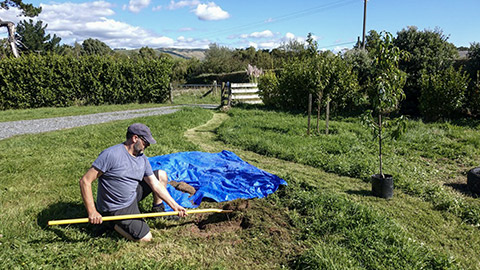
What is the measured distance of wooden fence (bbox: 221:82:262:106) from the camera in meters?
16.4

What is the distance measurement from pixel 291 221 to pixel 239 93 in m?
13.7

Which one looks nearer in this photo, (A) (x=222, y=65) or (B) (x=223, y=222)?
(B) (x=223, y=222)

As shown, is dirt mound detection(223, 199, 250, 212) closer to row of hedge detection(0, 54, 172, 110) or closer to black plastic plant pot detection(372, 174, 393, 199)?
black plastic plant pot detection(372, 174, 393, 199)

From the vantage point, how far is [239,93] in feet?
56.3

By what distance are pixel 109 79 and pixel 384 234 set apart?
1868 cm

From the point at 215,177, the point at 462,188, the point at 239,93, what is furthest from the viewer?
the point at 239,93

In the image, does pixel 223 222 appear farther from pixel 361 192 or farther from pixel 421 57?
pixel 421 57

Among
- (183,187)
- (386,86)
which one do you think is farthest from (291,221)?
(386,86)

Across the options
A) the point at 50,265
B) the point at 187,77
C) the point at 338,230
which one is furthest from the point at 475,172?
the point at 187,77

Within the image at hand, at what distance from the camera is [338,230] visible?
3.58 meters

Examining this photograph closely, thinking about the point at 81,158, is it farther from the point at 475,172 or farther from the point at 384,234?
the point at 475,172

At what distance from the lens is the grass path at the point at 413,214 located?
3.46 meters

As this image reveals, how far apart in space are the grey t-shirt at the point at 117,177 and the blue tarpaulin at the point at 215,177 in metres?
1.15

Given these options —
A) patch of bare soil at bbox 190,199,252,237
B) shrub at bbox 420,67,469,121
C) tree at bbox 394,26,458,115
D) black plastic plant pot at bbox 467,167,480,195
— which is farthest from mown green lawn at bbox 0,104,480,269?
tree at bbox 394,26,458,115
